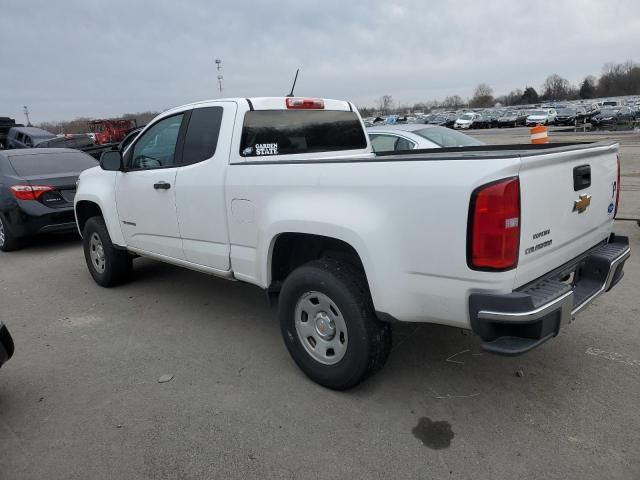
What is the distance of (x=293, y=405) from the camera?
3.17 metres

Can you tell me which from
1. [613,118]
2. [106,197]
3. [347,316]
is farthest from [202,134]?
[613,118]

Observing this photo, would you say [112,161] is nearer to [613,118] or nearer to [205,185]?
[205,185]

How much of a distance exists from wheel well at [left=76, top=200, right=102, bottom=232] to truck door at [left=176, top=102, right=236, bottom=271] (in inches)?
80.2

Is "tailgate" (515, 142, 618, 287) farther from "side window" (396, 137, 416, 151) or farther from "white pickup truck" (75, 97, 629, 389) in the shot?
"side window" (396, 137, 416, 151)

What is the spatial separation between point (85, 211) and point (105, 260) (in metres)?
0.75

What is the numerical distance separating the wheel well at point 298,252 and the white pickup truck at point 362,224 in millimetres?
14

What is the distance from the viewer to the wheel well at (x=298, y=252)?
326 cm

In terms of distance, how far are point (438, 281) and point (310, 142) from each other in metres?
2.10

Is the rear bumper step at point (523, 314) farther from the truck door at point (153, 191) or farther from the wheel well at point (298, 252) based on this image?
the truck door at point (153, 191)

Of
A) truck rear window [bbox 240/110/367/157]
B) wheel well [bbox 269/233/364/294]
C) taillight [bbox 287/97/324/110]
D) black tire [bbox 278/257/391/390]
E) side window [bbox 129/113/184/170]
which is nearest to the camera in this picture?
black tire [bbox 278/257/391/390]

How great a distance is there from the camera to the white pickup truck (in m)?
2.44

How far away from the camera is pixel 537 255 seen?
2.61 meters

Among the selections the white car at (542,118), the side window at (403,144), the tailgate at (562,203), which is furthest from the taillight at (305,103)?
the white car at (542,118)

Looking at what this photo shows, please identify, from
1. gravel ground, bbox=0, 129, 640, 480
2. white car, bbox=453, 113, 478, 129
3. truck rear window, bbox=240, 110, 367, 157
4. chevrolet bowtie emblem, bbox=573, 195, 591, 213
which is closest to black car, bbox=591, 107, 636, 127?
white car, bbox=453, 113, 478, 129
